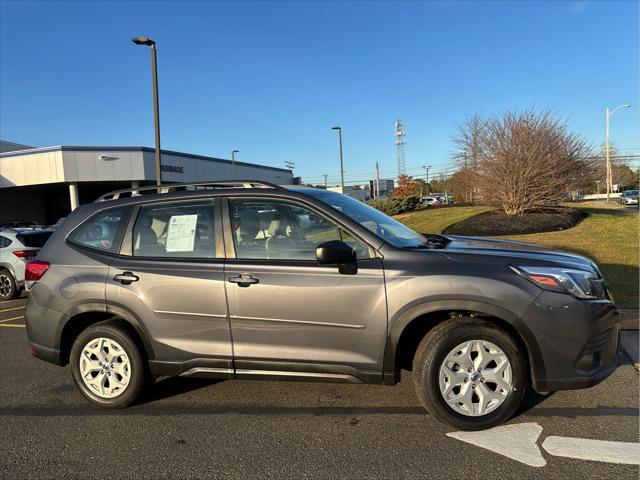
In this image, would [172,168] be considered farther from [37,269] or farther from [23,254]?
[37,269]

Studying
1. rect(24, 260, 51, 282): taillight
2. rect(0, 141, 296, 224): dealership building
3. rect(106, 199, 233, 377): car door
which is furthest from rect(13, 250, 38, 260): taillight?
rect(0, 141, 296, 224): dealership building

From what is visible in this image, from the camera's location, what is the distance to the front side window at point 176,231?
12.1 feet

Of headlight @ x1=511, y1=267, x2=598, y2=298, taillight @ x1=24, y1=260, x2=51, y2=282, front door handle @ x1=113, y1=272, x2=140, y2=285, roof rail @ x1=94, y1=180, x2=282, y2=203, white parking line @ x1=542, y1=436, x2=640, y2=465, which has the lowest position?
white parking line @ x1=542, y1=436, x2=640, y2=465

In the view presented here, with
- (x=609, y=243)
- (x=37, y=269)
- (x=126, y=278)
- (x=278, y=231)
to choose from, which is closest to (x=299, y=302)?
(x=278, y=231)

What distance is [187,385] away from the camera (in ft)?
14.1

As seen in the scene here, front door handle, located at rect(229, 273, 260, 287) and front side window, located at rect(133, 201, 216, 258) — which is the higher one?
front side window, located at rect(133, 201, 216, 258)

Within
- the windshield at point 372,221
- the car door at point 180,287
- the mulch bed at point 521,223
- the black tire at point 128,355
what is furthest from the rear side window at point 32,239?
the mulch bed at point 521,223

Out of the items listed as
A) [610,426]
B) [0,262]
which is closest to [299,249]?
[610,426]

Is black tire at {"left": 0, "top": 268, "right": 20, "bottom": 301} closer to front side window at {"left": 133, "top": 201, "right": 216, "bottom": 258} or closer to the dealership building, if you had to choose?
front side window at {"left": 133, "top": 201, "right": 216, "bottom": 258}

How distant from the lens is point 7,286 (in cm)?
937

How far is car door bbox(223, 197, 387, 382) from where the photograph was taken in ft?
10.6

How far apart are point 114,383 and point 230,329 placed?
3.94 feet

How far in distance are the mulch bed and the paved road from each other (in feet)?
29.1

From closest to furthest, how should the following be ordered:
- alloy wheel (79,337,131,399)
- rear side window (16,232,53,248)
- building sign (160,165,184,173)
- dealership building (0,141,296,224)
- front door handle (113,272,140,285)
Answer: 1. front door handle (113,272,140,285)
2. alloy wheel (79,337,131,399)
3. rear side window (16,232,53,248)
4. dealership building (0,141,296,224)
5. building sign (160,165,184,173)
